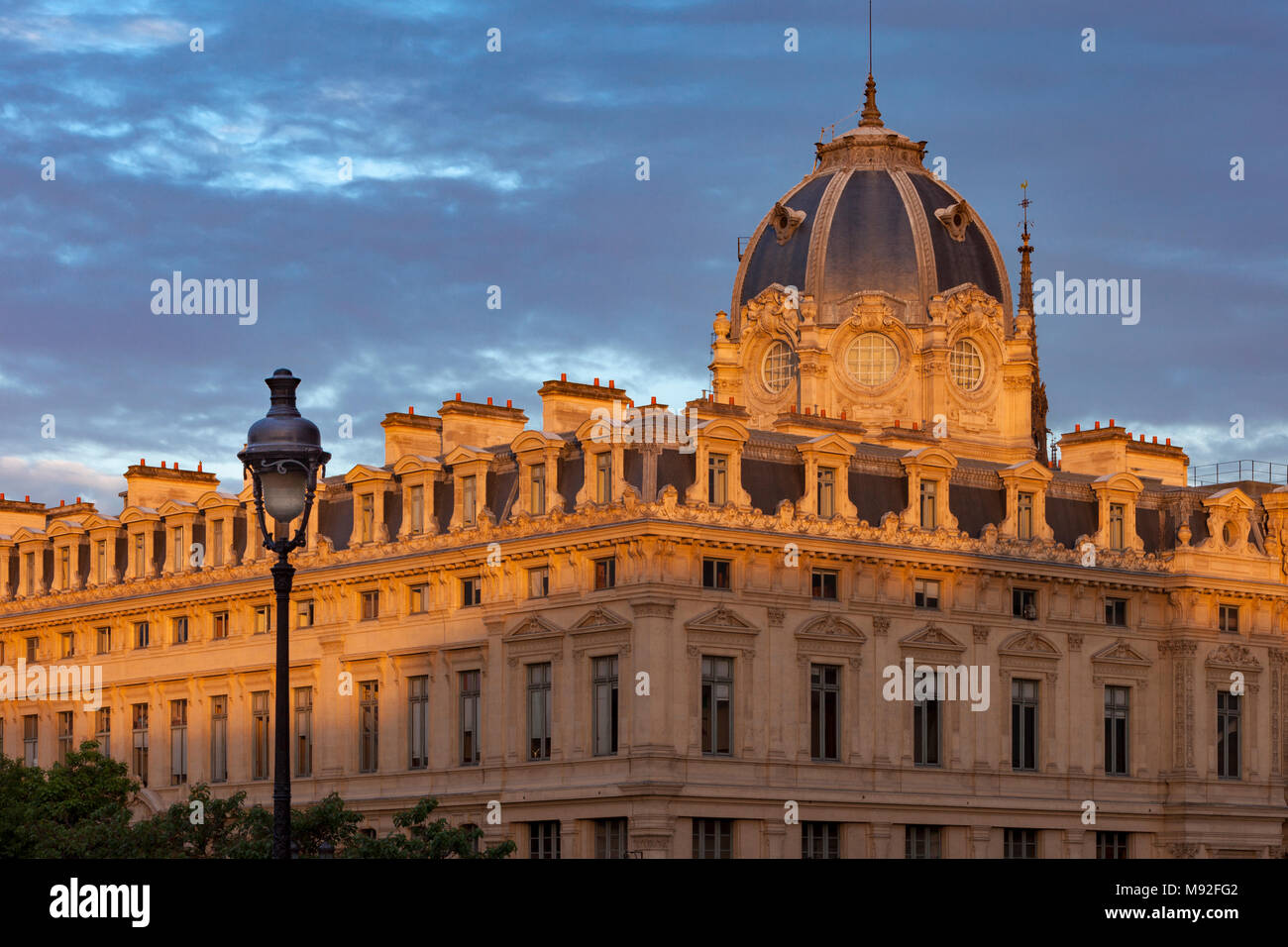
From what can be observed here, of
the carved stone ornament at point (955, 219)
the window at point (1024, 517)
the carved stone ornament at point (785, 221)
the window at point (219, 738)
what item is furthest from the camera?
the carved stone ornament at point (785, 221)

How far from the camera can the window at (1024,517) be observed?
85.2m

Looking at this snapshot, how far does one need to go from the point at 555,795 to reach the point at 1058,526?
20.1 metres

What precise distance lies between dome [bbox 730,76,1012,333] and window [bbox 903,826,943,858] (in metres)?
25.8

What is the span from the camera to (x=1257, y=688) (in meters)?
89.4

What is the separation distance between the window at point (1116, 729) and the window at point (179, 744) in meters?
31.5

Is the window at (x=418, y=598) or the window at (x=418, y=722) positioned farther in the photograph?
the window at (x=418, y=598)

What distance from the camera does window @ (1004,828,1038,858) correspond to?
272ft

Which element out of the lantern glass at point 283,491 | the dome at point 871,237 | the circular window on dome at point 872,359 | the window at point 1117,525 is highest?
the dome at point 871,237

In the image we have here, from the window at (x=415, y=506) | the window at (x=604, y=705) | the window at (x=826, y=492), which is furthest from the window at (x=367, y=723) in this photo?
the window at (x=826, y=492)

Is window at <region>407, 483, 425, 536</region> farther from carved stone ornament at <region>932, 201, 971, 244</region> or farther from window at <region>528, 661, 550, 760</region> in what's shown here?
carved stone ornament at <region>932, 201, 971, 244</region>

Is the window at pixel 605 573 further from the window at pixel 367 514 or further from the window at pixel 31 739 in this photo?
the window at pixel 31 739

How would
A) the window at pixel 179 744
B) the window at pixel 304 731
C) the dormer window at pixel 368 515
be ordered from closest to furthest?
the dormer window at pixel 368 515 < the window at pixel 304 731 < the window at pixel 179 744
